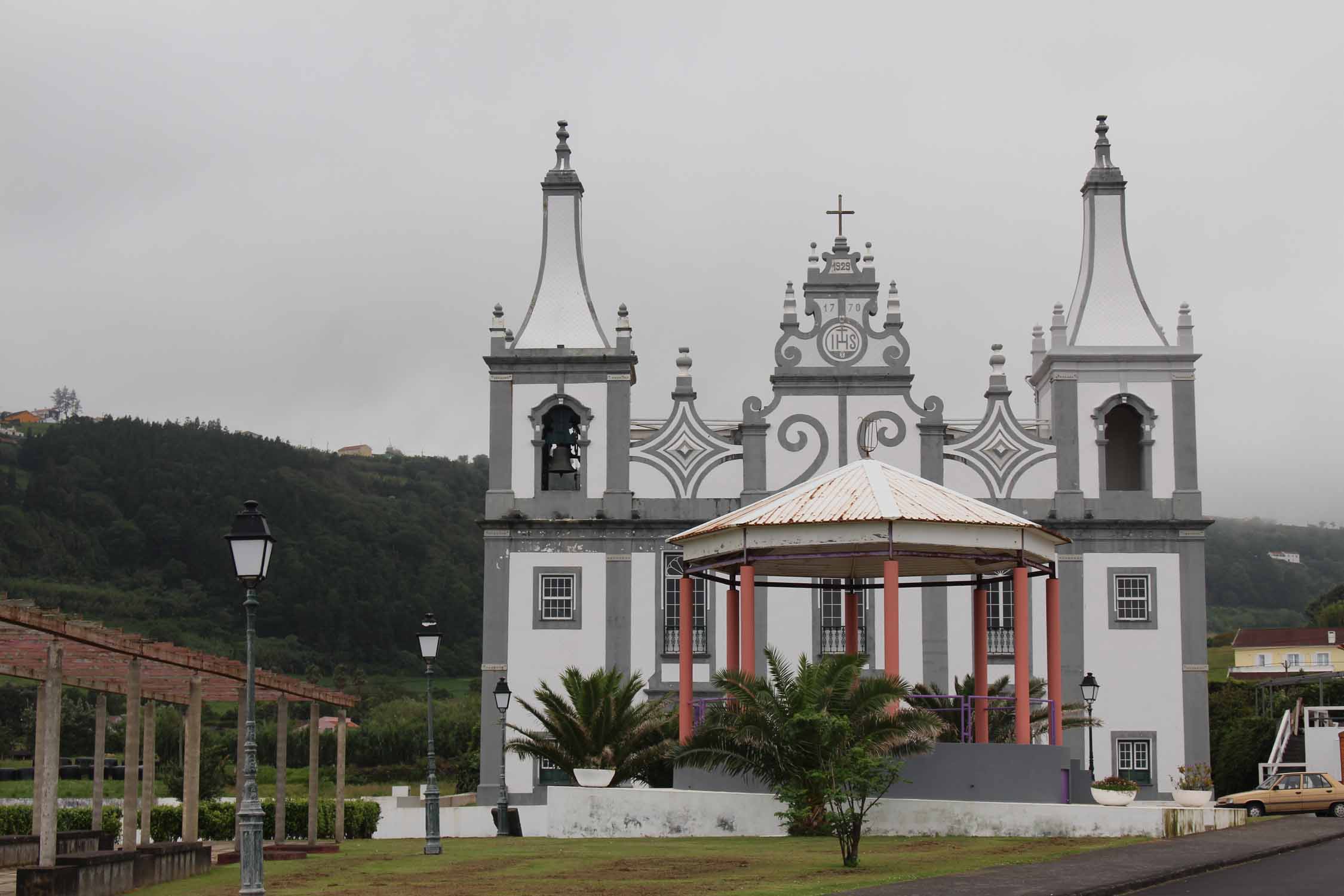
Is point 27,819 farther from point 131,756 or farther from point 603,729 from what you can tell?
point 131,756

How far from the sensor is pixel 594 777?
28859 millimetres

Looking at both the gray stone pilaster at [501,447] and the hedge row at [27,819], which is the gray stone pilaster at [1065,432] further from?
the hedge row at [27,819]

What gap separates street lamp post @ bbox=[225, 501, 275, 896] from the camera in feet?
46.7

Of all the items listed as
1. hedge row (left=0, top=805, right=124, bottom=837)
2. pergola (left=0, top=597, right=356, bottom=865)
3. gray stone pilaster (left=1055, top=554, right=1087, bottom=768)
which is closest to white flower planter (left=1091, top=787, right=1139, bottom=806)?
gray stone pilaster (left=1055, top=554, right=1087, bottom=768)

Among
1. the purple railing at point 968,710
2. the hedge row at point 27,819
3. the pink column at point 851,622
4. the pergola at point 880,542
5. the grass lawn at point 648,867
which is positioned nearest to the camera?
the grass lawn at point 648,867

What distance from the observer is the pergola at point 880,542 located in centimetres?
2498

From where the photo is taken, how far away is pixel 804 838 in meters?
22.7

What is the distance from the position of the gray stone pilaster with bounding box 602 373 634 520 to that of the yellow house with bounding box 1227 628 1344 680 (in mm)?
63822

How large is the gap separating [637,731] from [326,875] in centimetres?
1296

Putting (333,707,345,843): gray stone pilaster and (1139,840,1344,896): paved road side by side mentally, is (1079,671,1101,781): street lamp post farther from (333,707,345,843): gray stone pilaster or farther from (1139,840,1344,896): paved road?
(333,707,345,843): gray stone pilaster

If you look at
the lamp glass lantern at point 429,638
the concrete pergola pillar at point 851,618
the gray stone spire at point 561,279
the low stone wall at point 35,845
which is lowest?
the low stone wall at point 35,845

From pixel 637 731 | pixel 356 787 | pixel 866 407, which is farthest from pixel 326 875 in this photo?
pixel 356 787

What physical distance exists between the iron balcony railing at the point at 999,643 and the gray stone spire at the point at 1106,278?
6936 millimetres

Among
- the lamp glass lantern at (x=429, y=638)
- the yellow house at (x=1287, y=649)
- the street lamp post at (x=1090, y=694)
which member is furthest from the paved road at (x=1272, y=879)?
the yellow house at (x=1287, y=649)
